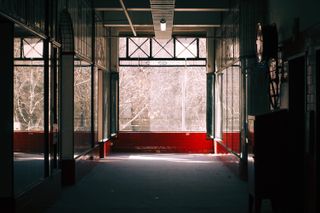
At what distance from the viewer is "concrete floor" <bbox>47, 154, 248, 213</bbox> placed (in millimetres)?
7352

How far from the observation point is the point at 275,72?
25.8ft

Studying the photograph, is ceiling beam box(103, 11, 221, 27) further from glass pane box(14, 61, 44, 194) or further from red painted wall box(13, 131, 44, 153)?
red painted wall box(13, 131, 44, 153)

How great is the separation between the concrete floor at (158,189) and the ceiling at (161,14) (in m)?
3.12

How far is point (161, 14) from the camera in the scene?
1076cm

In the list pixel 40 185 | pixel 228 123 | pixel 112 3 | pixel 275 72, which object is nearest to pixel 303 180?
pixel 275 72

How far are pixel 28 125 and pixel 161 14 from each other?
16.7 ft

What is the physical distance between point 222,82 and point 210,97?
1971mm

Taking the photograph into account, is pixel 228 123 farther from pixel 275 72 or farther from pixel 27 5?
pixel 27 5

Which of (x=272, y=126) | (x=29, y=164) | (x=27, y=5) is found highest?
(x=27, y=5)

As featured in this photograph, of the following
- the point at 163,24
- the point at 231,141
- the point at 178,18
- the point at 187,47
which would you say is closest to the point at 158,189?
the point at 231,141

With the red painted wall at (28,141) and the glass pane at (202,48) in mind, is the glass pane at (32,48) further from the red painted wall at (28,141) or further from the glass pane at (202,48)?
the glass pane at (202,48)

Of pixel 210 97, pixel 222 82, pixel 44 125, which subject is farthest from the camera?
pixel 210 97

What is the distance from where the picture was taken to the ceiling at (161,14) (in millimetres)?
10899

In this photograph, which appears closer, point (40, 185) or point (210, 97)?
point (40, 185)
